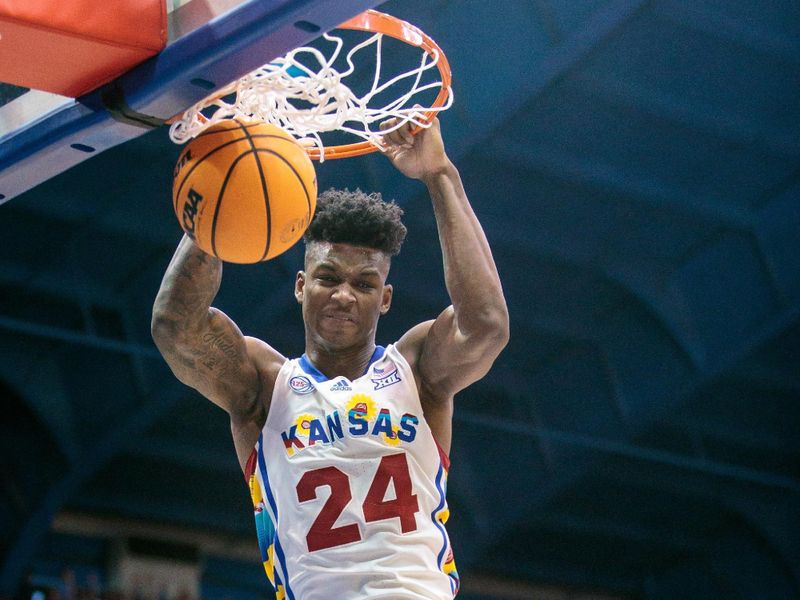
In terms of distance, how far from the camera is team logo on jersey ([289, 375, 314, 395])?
4.02 meters

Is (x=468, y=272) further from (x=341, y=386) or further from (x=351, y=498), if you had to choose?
(x=351, y=498)

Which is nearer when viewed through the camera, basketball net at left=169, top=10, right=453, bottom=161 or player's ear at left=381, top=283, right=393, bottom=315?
basketball net at left=169, top=10, right=453, bottom=161

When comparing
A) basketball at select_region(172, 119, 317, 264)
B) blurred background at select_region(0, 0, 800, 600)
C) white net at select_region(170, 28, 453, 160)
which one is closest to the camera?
basketball at select_region(172, 119, 317, 264)

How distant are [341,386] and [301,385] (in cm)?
14

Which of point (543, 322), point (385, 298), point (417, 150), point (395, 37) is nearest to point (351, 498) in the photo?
point (385, 298)

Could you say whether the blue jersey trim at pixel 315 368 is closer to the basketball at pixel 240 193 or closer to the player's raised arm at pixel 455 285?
the player's raised arm at pixel 455 285

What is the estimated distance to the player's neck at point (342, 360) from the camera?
4.16m

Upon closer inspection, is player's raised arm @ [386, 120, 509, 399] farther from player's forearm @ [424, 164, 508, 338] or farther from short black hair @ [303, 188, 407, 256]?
A: short black hair @ [303, 188, 407, 256]

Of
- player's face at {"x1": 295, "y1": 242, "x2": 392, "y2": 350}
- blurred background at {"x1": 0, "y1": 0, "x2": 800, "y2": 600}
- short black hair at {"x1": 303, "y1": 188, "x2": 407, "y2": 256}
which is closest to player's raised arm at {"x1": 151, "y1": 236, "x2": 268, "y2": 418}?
player's face at {"x1": 295, "y1": 242, "x2": 392, "y2": 350}

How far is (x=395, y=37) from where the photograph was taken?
161 inches

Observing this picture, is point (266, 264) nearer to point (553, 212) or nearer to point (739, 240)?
point (553, 212)

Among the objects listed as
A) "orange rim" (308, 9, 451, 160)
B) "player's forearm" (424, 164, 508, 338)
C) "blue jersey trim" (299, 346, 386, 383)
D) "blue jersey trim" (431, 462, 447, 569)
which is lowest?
"blue jersey trim" (431, 462, 447, 569)

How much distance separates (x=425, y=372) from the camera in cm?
409

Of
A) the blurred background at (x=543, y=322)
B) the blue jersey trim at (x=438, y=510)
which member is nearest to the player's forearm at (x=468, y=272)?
the blue jersey trim at (x=438, y=510)
